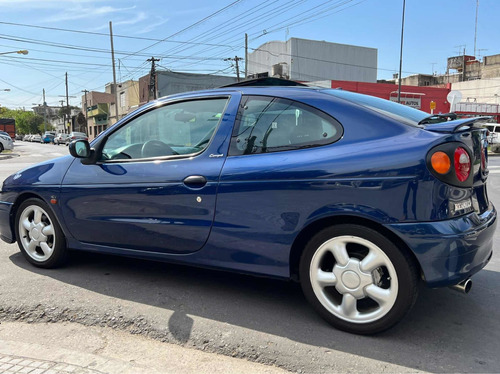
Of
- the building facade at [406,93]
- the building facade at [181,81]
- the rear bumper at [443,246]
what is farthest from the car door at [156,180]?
the building facade at [181,81]

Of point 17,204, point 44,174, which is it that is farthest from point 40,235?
point 44,174

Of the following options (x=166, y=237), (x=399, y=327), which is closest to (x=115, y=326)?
(x=166, y=237)

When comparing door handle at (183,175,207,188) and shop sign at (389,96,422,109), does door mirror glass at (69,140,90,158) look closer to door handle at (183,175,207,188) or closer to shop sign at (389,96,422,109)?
door handle at (183,175,207,188)

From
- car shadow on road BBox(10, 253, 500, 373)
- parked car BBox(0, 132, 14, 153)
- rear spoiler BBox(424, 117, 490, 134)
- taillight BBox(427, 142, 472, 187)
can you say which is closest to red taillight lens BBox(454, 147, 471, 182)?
taillight BBox(427, 142, 472, 187)

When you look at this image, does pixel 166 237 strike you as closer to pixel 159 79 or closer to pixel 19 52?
pixel 19 52

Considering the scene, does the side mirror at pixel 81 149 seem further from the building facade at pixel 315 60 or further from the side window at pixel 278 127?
the building facade at pixel 315 60

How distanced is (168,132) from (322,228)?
1.66 metres

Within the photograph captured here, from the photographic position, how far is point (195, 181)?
9.90 feet

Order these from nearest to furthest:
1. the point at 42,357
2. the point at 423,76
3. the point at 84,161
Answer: the point at 42,357, the point at 84,161, the point at 423,76

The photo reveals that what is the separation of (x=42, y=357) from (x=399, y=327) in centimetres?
229

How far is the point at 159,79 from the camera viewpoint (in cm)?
4097

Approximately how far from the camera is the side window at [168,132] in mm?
3285

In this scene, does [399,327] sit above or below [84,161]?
below

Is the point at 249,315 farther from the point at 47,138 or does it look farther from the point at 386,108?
the point at 47,138
